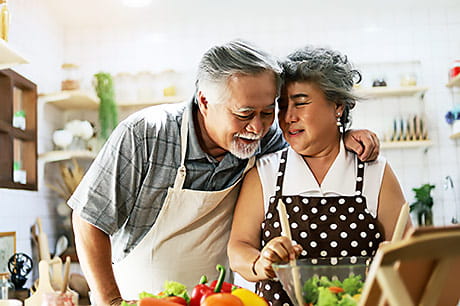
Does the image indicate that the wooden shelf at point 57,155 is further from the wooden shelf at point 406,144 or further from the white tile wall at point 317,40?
the wooden shelf at point 406,144

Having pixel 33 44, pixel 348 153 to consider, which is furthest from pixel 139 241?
pixel 33 44


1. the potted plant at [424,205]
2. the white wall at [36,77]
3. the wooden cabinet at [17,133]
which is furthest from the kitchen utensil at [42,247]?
the potted plant at [424,205]

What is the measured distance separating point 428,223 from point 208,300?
320 cm

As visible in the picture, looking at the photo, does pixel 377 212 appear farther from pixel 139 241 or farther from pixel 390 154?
pixel 390 154

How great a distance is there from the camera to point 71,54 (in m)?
4.21

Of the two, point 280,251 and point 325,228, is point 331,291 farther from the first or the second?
point 325,228

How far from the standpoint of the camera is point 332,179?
1.50 m

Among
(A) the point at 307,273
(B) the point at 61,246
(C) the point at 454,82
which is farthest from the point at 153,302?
(C) the point at 454,82

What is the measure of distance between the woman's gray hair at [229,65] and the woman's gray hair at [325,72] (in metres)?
0.05

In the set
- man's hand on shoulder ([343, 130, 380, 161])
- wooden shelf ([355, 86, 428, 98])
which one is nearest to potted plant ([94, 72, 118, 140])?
wooden shelf ([355, 86, 428, 98])

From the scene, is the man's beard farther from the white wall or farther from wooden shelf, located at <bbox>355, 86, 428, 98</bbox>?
wooden shelf, located at <bbox>355, 86, 428, 98</bbox>

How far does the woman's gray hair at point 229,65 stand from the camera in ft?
4.83

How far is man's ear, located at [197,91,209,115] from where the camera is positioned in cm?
159

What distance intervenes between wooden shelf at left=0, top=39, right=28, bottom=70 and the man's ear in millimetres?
1224
